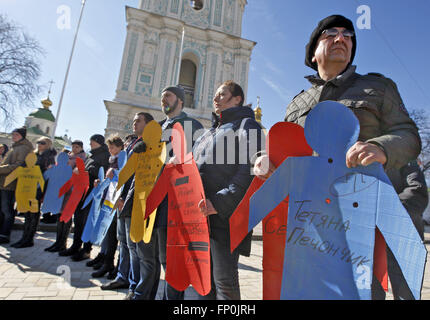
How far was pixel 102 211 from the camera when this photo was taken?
282 cm

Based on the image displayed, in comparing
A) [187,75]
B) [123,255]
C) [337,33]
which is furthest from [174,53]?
[337,33]

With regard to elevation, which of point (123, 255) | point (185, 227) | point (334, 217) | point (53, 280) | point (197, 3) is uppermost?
point (197, 3)

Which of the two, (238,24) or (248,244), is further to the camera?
(238,24)

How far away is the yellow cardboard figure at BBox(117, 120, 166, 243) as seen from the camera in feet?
6.54

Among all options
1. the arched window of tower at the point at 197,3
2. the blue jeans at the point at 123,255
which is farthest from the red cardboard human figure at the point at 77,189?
the arched window of tower at the point at 197,3

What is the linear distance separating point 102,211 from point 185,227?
166 centimetres

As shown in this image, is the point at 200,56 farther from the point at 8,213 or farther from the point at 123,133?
the point at 8,213

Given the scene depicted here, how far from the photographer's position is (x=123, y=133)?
16359 mm

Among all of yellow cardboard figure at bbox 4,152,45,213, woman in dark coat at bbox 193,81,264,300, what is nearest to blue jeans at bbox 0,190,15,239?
yellow cardboard figure at bbox 4,152,45,213

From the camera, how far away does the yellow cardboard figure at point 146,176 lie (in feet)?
6.54

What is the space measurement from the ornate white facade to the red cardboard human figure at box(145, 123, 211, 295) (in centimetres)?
1580

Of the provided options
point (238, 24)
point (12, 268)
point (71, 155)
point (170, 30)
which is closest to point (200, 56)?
point (170, 30)

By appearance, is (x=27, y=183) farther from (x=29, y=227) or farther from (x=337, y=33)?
(x=337, y=33)
